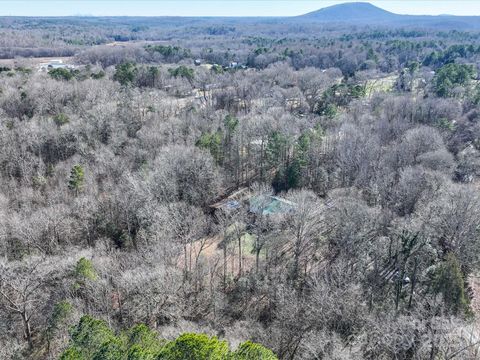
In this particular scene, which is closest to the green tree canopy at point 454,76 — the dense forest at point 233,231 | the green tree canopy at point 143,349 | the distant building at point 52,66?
the dense forest at point 233,231

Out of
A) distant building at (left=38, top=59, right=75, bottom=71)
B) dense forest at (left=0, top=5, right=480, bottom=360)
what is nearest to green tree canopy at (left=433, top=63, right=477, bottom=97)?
dense forest at (left=0, top=5, right=480, bottom=360)

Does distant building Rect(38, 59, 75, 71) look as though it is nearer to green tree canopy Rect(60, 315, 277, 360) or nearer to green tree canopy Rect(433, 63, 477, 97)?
green tree canopy Rect(433, 63, 477, 97)

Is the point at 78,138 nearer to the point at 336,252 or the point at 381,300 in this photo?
the point at 336,252

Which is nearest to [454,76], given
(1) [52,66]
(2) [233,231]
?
(2) [233,231]

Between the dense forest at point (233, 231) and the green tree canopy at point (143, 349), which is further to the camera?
the dense forest at point (233, 231)

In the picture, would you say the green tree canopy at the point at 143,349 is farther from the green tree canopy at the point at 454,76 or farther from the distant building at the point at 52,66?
the distant building at the point at 52,66

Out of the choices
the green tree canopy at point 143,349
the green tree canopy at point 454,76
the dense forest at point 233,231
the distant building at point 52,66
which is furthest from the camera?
the distant building at point 52,66

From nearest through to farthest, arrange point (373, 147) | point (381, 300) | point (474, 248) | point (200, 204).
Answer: point (381, 300)
point (474, 248)
point (200, 204)
point (373, 147)

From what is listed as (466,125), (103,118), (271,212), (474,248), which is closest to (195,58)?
(103,118)
